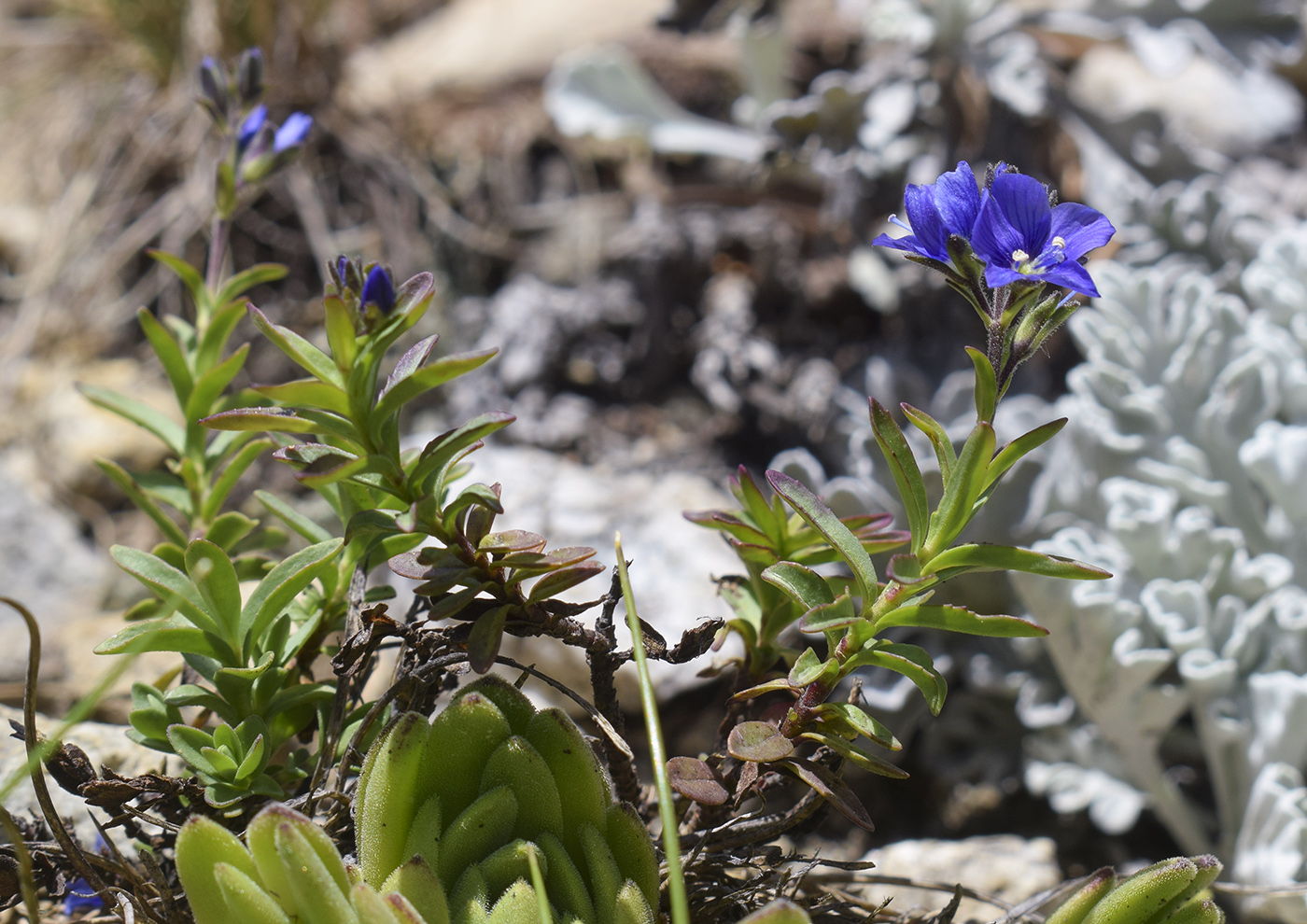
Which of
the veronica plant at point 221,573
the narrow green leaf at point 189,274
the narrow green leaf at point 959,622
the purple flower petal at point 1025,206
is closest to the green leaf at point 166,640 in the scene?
the veronica plant at point 221,573

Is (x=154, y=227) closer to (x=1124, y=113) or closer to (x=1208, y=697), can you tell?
(x=1124, y=113)

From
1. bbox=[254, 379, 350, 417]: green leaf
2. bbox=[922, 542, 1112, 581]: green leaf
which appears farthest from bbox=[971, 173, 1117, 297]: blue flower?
bbox=[254, 379, 350, 417]: green leaf

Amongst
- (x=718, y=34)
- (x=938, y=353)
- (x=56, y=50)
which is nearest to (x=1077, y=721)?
(x=938, y=353)

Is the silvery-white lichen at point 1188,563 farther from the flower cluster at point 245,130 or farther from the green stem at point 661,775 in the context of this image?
the flower cluster at point 245,130

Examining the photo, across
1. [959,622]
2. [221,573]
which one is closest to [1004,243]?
[959,622]

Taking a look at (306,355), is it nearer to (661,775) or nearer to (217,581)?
(217,581)

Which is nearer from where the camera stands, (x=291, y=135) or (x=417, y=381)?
(x=417, y=381)
